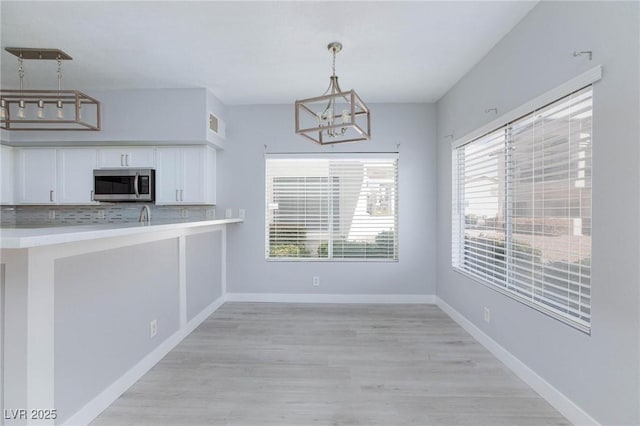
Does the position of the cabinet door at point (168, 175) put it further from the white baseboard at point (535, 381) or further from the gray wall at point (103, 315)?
the white baseboard at point (535, 381)

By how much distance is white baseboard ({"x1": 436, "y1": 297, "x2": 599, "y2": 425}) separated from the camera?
6.14 ft

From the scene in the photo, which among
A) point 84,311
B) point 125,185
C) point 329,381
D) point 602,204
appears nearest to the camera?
point 602,204

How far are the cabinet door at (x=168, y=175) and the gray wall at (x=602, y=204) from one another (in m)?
3.66

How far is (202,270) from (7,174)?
280 cm

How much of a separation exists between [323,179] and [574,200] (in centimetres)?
291

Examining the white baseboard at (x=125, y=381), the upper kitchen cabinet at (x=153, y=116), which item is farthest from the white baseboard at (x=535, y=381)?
the upper kitchen cabinet at (x=153, y=116)

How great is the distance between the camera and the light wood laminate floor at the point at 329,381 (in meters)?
1.98

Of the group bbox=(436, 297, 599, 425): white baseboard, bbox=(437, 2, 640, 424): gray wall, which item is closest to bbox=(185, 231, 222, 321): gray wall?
bbox=(436, 297, 599, 425): white baseboard

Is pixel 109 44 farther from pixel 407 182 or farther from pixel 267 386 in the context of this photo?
pixel 407 182

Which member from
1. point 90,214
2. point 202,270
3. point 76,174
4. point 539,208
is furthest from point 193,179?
point 539,208

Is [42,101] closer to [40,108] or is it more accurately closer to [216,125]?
[40,108]

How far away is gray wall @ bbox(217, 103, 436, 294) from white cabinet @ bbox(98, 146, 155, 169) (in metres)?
0.87

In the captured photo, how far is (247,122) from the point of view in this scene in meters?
4.39

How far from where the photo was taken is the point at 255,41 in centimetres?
269
